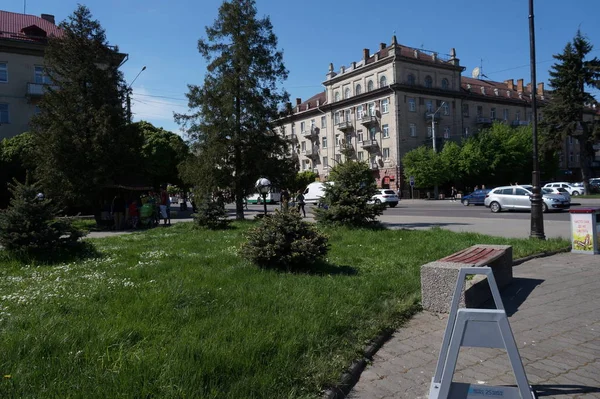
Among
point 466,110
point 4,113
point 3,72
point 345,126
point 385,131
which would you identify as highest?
point 466,110

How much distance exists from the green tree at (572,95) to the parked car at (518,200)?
27692 millimetres

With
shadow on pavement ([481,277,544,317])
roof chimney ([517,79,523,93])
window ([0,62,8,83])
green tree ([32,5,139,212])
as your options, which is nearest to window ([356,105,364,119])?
roof chimney ([517,79,523,93])

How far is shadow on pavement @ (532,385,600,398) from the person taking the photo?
11.6ft

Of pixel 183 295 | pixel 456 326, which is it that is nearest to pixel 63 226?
pixel 183 295

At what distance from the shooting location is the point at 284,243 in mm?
7453

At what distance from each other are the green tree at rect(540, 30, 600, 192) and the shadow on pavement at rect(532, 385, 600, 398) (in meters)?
53.9

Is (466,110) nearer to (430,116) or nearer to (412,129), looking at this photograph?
(430,116)

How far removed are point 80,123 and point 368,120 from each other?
4967 cm

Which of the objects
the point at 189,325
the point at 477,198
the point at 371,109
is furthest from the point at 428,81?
the point at 189,325

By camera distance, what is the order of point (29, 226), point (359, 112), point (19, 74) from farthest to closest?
point (359, 112) → point (19, 74) → point (29, 226)

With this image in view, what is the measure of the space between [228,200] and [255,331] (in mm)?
18004

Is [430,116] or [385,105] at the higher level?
[385,105]

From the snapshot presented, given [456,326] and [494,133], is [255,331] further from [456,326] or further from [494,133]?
[494,133]

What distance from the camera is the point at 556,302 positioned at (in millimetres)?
6270
